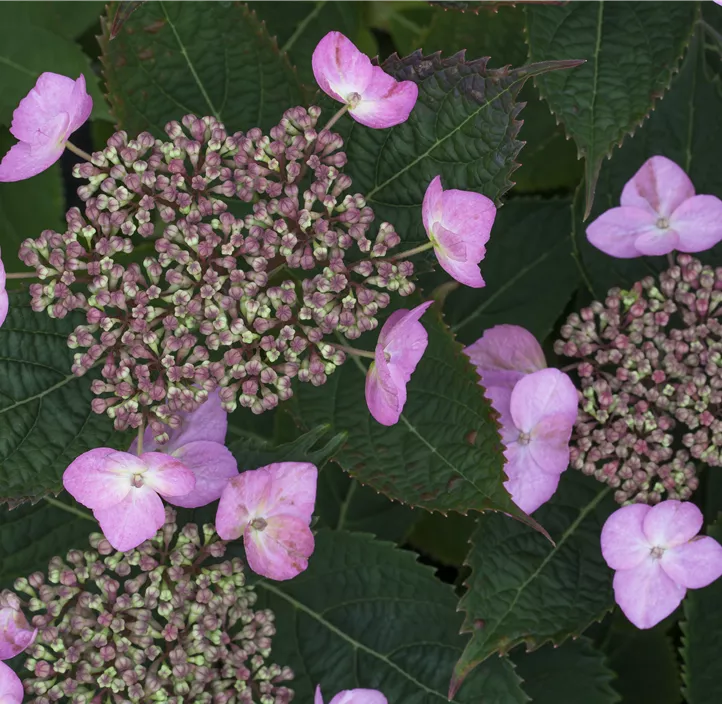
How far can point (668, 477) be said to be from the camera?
1.15 metres

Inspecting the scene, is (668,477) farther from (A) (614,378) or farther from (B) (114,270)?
(B) (114,270)

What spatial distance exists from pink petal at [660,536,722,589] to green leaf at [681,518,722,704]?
0.06 meters

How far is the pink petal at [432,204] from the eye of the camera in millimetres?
972

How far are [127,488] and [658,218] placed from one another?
0.73 metres

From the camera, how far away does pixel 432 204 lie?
98 centimetres

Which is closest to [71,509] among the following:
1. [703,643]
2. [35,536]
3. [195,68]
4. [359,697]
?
[35,536]

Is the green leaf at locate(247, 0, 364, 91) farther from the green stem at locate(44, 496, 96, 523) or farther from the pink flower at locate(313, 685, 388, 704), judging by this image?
the pink flower at locate(313, 685, 388, 704)

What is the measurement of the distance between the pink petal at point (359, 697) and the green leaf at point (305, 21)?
840 mm

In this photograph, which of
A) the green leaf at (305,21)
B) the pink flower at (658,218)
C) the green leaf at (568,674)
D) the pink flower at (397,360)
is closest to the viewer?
the pink flower at (397,360)

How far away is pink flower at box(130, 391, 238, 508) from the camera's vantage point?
3.42ft

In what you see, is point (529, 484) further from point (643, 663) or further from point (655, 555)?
point (643, 663)

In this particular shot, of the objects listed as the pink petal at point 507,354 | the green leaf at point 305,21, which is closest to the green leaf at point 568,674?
the pink petal at point 507,354

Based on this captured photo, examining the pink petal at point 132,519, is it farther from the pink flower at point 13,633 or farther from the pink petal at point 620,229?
the pink petal at point 620,229

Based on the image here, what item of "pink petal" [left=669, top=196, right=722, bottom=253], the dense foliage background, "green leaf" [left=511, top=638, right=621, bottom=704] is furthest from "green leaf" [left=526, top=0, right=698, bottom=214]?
"green leaf" [left=511, top=638, right=621, bottom=704]
